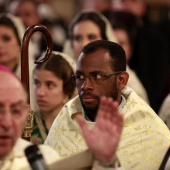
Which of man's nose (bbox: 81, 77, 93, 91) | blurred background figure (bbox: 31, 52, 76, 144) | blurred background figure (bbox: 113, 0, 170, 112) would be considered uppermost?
man's nose (bbox: 81, 77, 93, 91)

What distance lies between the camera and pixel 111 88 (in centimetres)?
584

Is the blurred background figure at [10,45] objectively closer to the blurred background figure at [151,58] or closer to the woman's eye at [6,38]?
the woman's eye at [6,38]

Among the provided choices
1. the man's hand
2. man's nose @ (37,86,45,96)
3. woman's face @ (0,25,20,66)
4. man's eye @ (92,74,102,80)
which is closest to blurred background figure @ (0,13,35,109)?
woman's face @ (0,25,20,66)

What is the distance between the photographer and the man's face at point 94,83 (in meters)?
5.69

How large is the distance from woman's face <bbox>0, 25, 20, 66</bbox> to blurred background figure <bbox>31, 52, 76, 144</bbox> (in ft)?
3.51

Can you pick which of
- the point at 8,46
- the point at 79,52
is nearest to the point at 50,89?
the point at 79,52

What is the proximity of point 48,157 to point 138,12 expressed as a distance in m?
6.36

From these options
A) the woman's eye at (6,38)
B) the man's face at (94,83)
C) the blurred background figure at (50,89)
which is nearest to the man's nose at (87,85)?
the man's face at (94,83)

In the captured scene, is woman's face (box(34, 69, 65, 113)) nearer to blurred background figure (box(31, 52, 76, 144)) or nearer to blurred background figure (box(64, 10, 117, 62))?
blurred background figure (box(31, 52, 76, 144))

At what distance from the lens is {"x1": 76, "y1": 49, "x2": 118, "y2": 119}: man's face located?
5.69m

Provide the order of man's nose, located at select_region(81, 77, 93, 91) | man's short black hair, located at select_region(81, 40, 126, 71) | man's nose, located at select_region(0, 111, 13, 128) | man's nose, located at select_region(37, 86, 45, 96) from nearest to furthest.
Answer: man's nose, located at select_region(0, 111, 13, 128), man's nose, located at select_region(81, 77, 93, 91), man's short black hair, located at select_region(81, 40, 126, 71), man's nose, located at select_region(37, 86, 45, 96)

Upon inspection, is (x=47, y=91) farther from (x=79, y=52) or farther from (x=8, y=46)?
(x=8, y=46)

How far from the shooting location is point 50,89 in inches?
286

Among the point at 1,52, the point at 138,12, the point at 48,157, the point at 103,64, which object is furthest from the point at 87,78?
the point at 138,12
